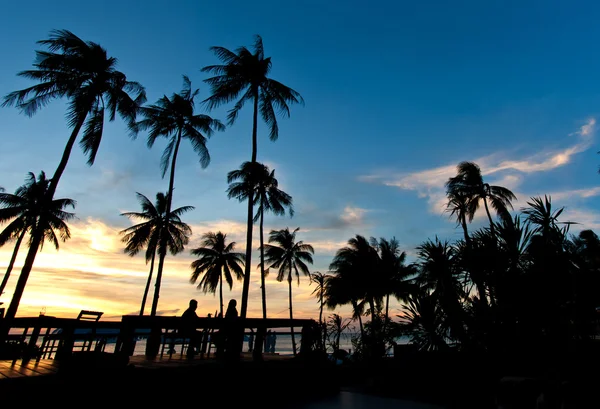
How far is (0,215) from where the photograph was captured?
939 inches

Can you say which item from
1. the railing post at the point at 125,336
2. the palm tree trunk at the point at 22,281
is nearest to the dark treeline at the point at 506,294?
the railing post at the point at 125,336

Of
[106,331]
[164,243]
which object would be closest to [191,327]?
[106,331]

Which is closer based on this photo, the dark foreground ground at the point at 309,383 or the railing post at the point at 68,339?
the dark foreground ground at the point at 309,383

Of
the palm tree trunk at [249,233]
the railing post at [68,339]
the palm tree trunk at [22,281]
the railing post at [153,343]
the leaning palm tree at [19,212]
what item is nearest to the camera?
the railing post at [68,339]

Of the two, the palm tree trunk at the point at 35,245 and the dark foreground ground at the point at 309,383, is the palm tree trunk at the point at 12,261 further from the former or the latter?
the dark foreground ground at the point at 309,383

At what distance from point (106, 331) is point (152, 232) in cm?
1838

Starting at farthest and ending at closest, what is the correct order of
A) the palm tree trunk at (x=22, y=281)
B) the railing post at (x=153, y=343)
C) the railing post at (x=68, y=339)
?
1. the palm tree trunk at (x=22, y=281)
2. the railing post at (x=153, y=343)
3. the railing post at (x=68, y=339)

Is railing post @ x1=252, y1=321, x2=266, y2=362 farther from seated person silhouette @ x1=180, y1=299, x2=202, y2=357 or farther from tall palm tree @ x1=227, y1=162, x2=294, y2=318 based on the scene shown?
tall palm tree @ x1=227, y1=162, x2=294, y2=318

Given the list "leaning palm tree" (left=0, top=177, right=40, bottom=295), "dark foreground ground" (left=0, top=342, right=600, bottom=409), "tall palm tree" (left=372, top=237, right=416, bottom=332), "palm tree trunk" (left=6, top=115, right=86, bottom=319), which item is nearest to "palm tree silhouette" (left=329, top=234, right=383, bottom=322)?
"tall palm tree" (left=372, top=237, right=416, bottom=332)

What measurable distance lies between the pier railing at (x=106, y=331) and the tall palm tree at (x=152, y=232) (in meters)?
14.0

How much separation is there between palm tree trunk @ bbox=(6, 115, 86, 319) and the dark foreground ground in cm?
853

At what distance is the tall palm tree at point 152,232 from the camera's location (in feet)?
78.7

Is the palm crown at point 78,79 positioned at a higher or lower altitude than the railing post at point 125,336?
higher

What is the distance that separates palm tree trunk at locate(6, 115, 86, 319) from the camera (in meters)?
12.0
